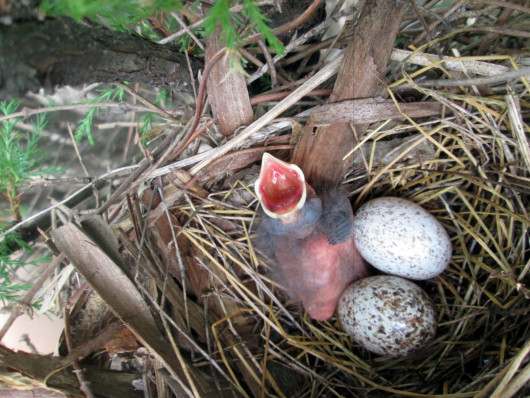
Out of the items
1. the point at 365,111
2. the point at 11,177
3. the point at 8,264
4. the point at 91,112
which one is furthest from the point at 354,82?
the point at 8,264

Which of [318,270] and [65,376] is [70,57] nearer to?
[65,376]

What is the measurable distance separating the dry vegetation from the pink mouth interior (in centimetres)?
11

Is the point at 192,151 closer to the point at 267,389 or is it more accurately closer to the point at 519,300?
the point at 267,389

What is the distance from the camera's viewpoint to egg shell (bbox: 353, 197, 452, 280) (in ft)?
4.04

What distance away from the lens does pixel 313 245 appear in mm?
1424

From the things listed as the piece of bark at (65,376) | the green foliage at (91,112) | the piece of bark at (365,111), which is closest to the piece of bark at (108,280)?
the piece of bark at (65,376)

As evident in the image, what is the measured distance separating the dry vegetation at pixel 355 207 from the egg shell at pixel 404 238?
0.36ft

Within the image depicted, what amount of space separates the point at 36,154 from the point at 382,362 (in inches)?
67.6

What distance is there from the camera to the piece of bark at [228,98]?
3.83ft

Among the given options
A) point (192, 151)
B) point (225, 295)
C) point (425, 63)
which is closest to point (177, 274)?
point (225, 295)

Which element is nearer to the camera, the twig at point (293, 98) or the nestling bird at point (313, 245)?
the twig at point (293, 98)

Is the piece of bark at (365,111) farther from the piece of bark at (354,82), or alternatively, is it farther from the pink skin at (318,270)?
the pink skin at (318,270)

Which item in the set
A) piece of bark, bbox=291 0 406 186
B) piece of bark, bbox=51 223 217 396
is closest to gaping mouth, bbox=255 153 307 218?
piece of bark, bbox=291 0 406 186

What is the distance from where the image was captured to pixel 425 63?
1.15 meters
